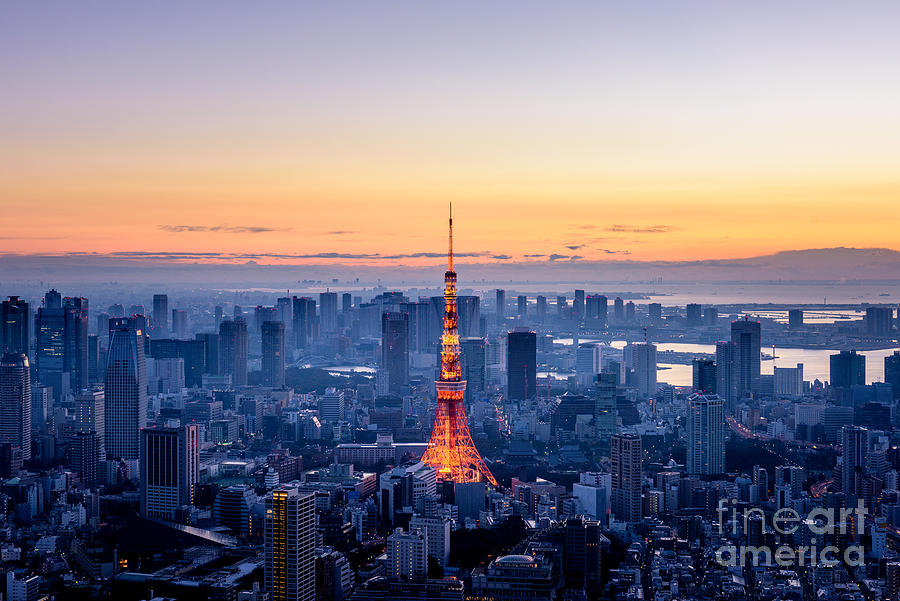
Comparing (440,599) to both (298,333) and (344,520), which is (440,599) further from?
(298,333)

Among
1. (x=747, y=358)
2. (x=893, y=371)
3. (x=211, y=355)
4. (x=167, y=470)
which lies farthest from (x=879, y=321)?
(x=167, y=470)

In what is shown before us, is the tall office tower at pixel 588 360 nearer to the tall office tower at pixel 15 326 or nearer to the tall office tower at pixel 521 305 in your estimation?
the tall office tower at pixel 521 305

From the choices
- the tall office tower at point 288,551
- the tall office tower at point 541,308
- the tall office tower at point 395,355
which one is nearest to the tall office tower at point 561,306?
the tall office tower at point 541,308

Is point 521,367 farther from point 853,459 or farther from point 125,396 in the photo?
point 853,459

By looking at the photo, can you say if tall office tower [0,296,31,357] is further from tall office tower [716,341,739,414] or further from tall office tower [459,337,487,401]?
tall office tower [716,341,739,414]

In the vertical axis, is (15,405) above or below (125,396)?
below

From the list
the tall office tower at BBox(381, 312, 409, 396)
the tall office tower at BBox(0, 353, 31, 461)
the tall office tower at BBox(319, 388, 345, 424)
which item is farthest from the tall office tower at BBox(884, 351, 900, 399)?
the tall office tower at BBox(0, 353, 31, 461)

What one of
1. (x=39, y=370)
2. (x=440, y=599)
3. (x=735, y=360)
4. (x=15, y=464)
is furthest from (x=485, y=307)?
(x=440, y=599)
